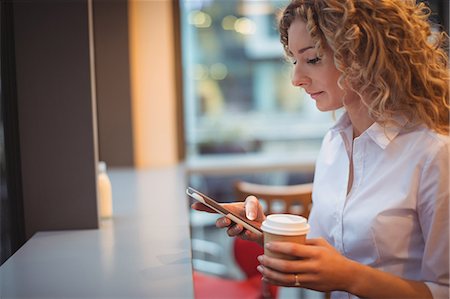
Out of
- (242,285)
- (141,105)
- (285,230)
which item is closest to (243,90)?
(141,105)

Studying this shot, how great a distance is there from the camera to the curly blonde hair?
103 centimetres

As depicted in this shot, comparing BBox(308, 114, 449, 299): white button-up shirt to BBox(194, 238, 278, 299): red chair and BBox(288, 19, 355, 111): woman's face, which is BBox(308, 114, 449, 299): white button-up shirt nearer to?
BBox(288, 19, 355, 111): woman's face

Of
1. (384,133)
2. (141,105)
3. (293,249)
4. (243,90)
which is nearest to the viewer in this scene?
(293,249)

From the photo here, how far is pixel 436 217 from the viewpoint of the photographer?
0.96 m

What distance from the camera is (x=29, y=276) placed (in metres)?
1.00

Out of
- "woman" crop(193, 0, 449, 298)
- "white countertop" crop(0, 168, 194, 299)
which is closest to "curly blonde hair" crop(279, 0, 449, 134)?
"woman" crop(193, 0, 449, 298)

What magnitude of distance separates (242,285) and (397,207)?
3.44 feet

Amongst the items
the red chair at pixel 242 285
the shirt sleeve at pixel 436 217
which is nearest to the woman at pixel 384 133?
the shirt sleeve at pixel 436 217

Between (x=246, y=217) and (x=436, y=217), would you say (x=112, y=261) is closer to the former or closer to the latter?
(x=246, y=217)

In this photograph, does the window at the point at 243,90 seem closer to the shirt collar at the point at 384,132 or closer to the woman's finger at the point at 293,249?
the shirt collar at the point at 384,132

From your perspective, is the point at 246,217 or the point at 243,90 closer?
the point at 246,217

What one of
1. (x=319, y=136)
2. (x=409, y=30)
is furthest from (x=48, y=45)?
(x=319, y=136)

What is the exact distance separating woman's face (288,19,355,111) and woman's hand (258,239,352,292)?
384 mm

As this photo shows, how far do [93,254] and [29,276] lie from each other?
167 millimetres
